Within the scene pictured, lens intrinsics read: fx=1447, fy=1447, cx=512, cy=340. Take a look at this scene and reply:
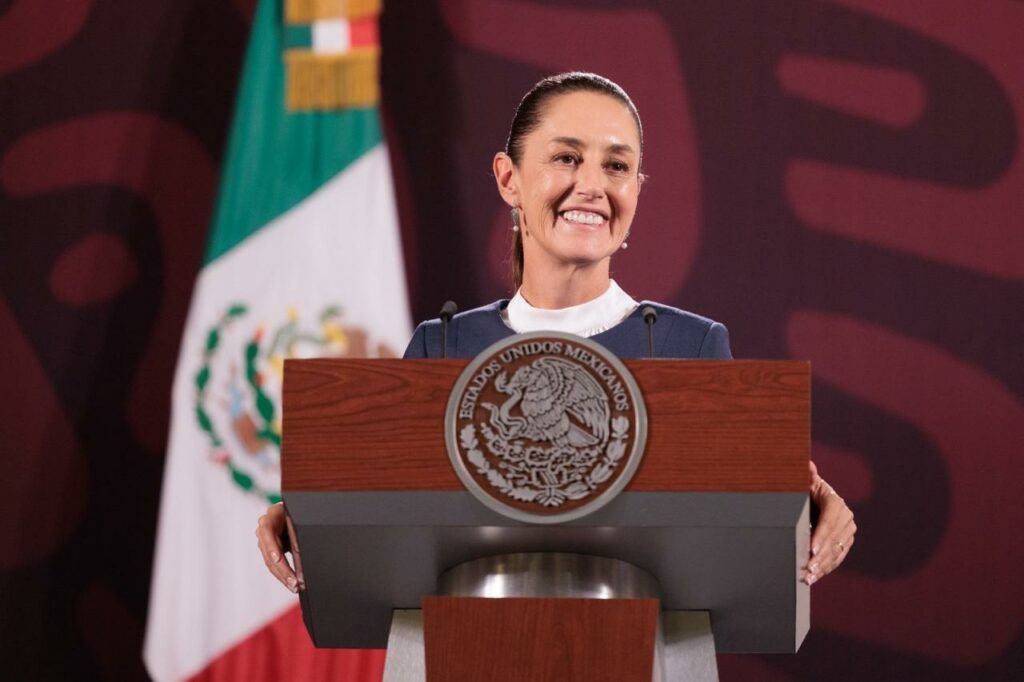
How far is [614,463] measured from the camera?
1501mm

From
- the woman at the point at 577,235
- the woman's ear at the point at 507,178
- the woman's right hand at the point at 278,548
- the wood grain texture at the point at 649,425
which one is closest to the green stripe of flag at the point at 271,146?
the woman's ear at the point at 507,178

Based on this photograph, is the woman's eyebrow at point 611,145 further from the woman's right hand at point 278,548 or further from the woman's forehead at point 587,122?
the woman's right hand at point 278,548

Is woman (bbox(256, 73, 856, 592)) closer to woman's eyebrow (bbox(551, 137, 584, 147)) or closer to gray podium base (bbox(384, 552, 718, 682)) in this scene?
woman's eyebrow (bbox(551, 137, 584, 147))

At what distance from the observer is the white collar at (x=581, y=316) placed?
2.35 m

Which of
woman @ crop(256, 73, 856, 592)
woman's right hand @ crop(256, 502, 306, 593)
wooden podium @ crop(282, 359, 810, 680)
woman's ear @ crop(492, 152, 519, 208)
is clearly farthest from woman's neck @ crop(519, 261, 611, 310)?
wooden podium @ crop(282, 359, 810, 680)

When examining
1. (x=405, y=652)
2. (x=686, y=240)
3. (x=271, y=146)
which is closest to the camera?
(x=405, y=652)

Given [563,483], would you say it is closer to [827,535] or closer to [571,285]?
[827,535]

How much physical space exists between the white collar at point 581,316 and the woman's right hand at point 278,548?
24.5 inches

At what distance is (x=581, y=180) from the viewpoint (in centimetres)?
236

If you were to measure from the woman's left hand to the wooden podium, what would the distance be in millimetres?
125

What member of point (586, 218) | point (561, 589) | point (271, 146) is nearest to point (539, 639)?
point (561, 589)

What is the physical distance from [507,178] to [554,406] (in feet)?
3.53

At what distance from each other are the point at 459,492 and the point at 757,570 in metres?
0.37

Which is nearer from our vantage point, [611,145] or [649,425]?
[649,425]
